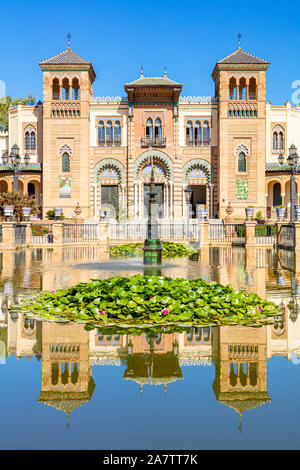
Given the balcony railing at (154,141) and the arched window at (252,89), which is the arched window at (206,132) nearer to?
the balcony railing at (154,141)

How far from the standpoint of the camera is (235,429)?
3.48 meters

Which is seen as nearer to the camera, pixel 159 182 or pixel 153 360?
pixel 153 360

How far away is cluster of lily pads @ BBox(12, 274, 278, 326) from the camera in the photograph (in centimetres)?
684

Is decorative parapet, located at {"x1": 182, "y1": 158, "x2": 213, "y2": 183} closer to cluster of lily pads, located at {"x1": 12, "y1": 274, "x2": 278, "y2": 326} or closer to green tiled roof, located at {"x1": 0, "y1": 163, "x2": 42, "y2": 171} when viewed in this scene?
green tiled roof, located at {"x1": 0, "y1": 163, "x2": 42, "y2": 171}

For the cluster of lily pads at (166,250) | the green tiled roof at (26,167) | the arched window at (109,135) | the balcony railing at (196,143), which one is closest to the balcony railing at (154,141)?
the balcony railing at (196,143)

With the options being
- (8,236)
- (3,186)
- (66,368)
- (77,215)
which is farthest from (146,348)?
(3,186)

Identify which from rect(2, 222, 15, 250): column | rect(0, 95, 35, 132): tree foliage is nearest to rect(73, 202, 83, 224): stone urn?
rect(2, 222, 15, 250): column

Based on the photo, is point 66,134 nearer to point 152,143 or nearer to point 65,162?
point 65,162

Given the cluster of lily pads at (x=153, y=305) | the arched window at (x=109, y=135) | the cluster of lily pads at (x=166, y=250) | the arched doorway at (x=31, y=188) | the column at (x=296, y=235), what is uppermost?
the arched window at (x=109, y=135)

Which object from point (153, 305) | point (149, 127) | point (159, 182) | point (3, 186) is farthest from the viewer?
point (3, 186)

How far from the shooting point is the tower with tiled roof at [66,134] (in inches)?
1601

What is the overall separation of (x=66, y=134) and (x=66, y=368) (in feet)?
125

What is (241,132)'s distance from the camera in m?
41.1

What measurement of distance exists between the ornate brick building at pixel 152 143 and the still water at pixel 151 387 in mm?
34600
